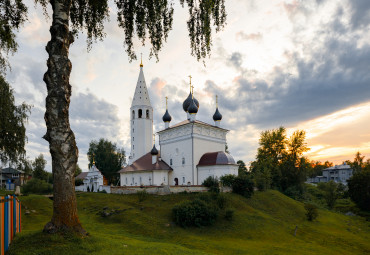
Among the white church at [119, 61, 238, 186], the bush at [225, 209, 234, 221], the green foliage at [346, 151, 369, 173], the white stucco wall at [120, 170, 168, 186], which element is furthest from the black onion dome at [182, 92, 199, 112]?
the green foliage at [346, 151, 369, 173]

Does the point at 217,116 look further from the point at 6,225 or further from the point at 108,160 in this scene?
the point at 6,225

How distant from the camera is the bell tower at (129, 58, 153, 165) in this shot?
45.1 meters

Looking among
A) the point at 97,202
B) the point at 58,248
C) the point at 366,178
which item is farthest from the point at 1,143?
the point at 366,178

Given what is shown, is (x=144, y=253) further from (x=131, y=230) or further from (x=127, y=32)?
(x=131, y=230)

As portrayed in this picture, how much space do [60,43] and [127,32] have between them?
8.50 feet

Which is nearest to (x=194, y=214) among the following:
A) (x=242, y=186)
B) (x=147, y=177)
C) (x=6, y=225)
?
(x=242, y=186)

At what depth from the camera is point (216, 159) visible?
107 ft

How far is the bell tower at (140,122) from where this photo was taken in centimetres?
4512

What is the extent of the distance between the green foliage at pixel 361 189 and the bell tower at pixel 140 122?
3574 centimetres

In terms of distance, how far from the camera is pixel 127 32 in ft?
35.0

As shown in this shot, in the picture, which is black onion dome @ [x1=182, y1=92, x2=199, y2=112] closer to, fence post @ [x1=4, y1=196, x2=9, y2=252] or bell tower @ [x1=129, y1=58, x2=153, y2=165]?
bell tower @ [x1=129, y1=58, x2=153, y2=165]

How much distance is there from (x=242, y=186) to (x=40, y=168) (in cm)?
4196

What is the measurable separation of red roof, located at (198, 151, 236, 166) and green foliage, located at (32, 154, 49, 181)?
34.6 metres

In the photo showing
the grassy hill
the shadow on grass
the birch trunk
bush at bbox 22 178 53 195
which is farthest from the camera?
bush at bbox 22 178 53 195
